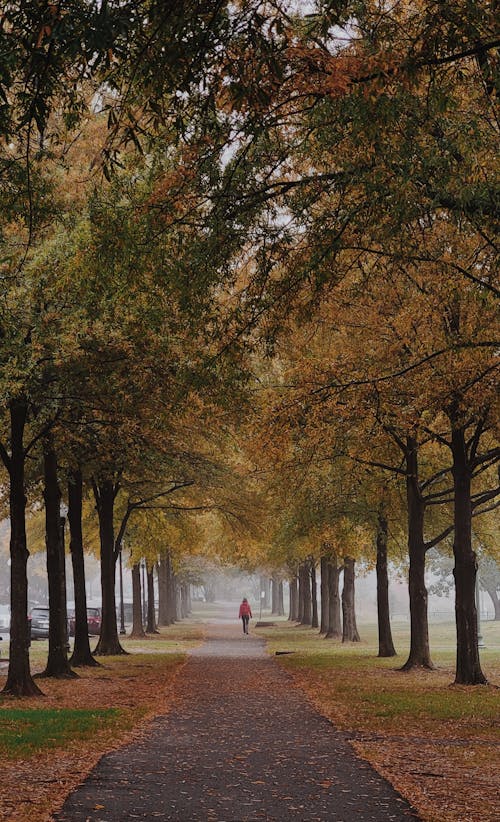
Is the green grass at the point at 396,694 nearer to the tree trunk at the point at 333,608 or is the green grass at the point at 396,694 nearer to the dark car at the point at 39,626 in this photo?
the tree trunk at the point at 333,608

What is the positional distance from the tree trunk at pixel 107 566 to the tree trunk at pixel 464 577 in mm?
10253

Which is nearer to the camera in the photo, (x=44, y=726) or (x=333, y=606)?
(x=44, y=726)

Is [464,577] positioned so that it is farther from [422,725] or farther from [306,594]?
[306,594]

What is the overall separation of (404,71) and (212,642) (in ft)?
113

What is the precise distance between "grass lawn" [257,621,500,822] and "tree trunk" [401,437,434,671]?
0.59m

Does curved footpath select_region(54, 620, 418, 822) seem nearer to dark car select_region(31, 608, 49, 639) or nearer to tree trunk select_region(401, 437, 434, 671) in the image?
tree trunk select_region(401, 437, 434, 671)

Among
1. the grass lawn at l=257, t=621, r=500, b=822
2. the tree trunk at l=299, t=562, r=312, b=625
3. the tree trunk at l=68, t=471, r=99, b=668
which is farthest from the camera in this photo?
the tree trunk at l=299, t=562, r=312, b=625

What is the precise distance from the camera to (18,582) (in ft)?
53.6

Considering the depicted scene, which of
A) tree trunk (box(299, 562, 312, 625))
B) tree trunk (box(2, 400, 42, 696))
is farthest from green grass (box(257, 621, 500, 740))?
tree trunk (box(299, 562, 312, 625))

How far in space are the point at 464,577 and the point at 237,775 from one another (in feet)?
34.5

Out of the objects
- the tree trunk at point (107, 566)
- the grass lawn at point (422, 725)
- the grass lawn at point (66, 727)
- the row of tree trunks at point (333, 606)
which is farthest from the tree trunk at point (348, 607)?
the grass lawn at point (66, 727)

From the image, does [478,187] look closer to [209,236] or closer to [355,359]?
[209,236]

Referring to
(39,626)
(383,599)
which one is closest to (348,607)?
(383,599)

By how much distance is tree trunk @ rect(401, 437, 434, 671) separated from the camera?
22.0 meters
